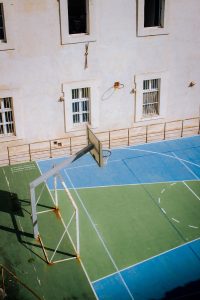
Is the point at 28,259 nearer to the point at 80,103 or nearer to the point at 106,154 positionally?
the point at 106,154

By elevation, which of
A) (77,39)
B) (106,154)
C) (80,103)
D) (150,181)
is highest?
(77,39)

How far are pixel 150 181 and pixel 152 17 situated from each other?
360 inches

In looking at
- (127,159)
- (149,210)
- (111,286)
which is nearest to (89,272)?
(111,286)

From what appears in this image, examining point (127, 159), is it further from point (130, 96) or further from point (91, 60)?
point (91, 60)

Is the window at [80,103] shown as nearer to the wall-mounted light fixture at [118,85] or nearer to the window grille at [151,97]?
the wall-mounted light fixture at [118,85]

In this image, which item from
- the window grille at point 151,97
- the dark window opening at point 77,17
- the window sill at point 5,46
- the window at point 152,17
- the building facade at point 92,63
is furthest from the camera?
the window grille at point 151,97

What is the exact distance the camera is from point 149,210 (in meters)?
21.8

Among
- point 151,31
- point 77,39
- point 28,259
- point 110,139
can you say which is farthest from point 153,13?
point 28,259

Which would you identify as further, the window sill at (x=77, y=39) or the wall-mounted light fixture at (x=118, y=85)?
the wall-mounted light fixture at (x=118, y=85)

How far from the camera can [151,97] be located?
2773cm

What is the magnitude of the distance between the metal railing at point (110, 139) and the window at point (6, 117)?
901 millimetres

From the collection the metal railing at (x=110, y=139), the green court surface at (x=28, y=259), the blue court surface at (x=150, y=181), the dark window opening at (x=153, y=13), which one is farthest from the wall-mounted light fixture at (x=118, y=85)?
the green court surface at (x=28, y=259)

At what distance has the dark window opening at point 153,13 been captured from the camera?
25.8 metres

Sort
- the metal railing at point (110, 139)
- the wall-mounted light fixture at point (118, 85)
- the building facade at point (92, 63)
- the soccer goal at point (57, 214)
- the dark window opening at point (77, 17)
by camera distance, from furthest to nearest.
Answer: the wall-mounted light fixture at point (118, 85), the metal railing at point (110, 139), the dark window opening at point (77, 17), the building facade at point (92, 63), the soccer goal at point (57, 214)
